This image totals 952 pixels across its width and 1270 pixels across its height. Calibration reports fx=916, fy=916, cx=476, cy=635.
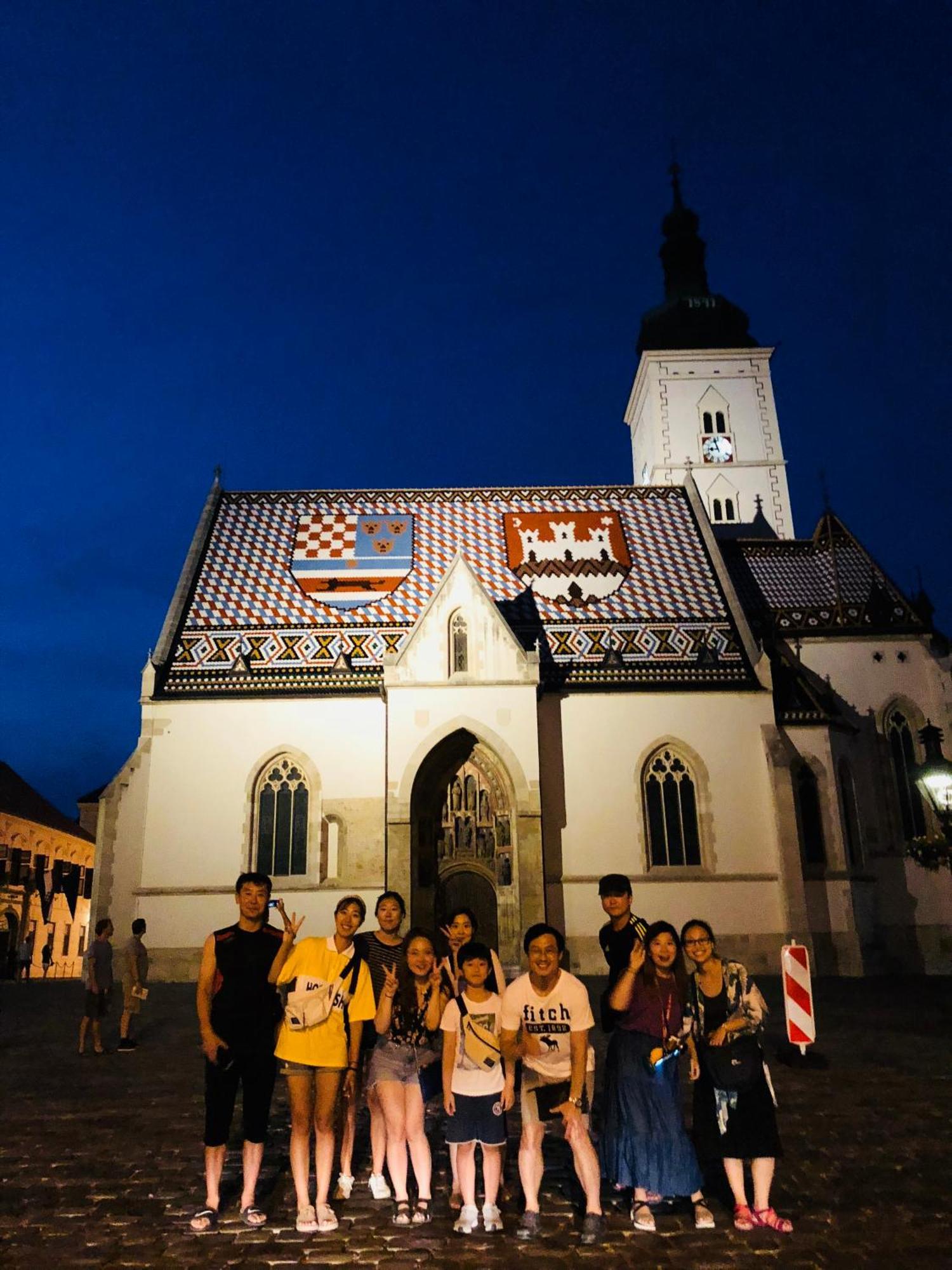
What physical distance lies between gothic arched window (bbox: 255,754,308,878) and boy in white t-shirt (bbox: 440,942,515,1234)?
55.6 ft

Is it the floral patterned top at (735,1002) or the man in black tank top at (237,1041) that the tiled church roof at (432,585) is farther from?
the floral patterned top at (735,1002)

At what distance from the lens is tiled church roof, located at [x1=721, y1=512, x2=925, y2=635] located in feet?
90.1

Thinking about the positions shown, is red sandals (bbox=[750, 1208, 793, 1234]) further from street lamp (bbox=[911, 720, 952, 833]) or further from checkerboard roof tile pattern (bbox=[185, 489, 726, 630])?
checkerboard roof tile pattern (bbox=[185, 489, 726, 630])

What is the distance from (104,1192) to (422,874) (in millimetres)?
15631

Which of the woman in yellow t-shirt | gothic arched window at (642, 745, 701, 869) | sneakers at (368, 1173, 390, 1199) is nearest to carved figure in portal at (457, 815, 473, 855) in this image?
gothic arched window at (642, 745, 701, 869)

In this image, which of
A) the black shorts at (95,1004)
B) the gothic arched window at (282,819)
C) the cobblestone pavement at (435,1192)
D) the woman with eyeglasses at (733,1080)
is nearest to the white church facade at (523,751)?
the gothic arched window at (282,819)

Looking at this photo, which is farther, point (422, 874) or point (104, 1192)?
point (422, 874)

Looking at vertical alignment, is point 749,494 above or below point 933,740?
above

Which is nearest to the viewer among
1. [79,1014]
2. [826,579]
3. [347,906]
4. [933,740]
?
[347,906]

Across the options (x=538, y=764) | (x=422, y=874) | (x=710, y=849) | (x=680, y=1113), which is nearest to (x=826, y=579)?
(x=710, y=849)

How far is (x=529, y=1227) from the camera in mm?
5582

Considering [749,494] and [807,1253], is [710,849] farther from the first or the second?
[749,494]

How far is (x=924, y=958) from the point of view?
24.1 meters

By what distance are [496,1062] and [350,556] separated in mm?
22044
